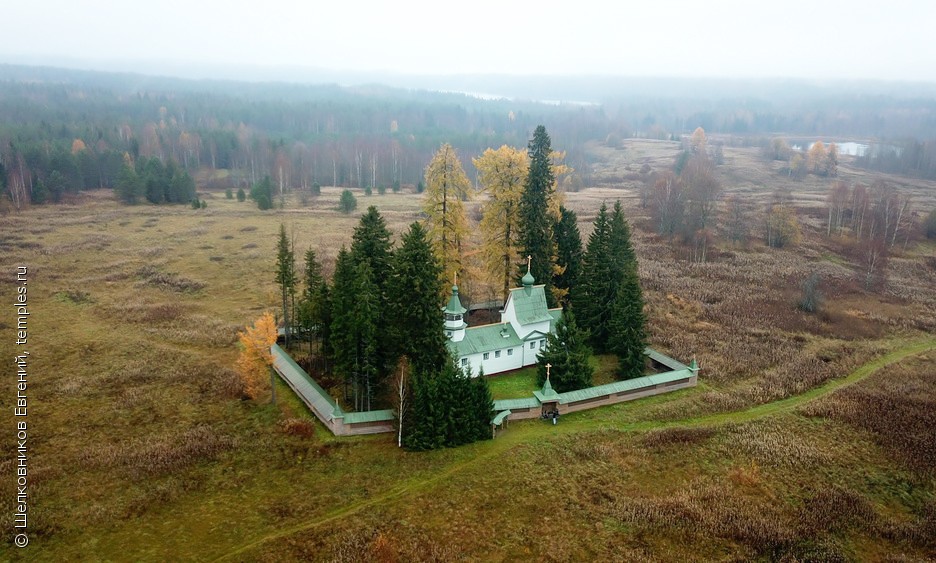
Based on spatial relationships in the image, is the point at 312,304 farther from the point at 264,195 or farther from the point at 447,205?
the point at 264,195

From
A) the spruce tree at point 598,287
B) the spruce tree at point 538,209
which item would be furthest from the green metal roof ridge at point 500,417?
the spruce tree at point 538,209

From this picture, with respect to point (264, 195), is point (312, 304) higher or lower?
lower

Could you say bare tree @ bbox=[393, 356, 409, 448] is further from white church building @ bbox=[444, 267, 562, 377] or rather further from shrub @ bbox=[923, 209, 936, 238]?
shrub @ bbox=[923, 209, 936, 238]

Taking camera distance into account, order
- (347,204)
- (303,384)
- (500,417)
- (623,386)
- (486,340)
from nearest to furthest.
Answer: (500,417)
(303,384)
(623,386)
(486,340)
(347,204)

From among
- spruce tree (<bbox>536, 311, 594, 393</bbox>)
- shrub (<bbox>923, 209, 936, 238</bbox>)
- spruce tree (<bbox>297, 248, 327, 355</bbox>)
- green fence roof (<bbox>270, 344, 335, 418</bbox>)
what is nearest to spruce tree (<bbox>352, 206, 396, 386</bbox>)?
green fence roof (<bbox>270, 344, 335, 418</bbox>)

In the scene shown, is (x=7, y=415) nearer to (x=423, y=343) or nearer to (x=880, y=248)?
(x=423, y=343)

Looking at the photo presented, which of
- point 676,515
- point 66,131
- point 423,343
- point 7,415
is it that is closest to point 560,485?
point 676,515

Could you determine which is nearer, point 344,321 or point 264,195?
point 344,321

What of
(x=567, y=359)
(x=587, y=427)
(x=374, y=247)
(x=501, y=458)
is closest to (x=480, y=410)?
(x=501, y=458)
